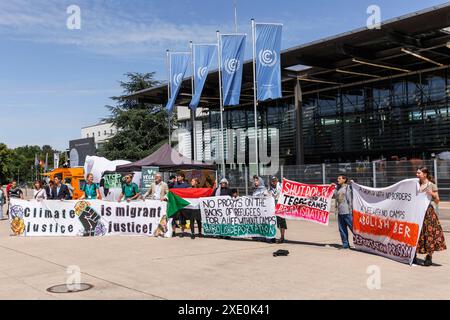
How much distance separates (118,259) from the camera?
10.4 metres

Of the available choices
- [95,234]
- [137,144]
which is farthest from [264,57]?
[137,144]

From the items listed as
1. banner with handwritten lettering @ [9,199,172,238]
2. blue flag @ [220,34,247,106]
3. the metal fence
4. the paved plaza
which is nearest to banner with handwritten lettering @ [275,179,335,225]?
the paved plaza

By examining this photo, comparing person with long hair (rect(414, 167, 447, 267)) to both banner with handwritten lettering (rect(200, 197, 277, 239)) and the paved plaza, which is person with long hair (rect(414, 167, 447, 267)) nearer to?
the paved plaza

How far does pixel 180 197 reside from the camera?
559 inches

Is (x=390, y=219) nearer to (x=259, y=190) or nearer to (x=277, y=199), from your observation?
(x=277, y=199)

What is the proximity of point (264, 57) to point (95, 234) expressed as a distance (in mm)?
11128

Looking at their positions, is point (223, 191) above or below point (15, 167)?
below

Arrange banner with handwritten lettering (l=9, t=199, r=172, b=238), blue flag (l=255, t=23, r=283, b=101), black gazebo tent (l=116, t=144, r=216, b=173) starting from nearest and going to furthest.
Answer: banner with handwritten lettering (l=9, t=199, r=172, b=238)
black gazebo tent (l=116, t=144, r=216, b=173)
blue flag (l=255, t=23, r=283, b=101)

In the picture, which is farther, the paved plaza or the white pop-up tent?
the white pop-up tent

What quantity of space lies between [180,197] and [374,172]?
984 centimetres

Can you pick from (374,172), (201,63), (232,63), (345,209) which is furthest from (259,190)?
(201,63)

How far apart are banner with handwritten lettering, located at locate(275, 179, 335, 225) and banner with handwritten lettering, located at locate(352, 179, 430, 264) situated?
3.18 ft

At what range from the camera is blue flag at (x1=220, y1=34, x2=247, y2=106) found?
22703mm
